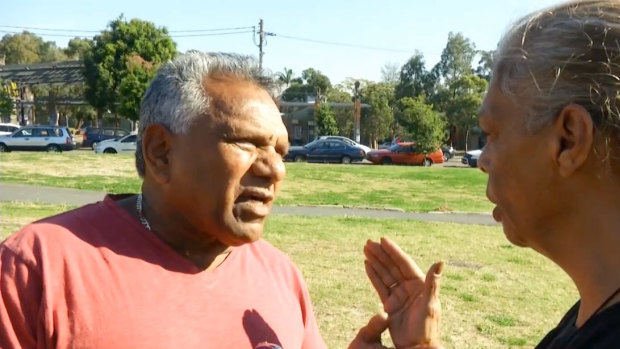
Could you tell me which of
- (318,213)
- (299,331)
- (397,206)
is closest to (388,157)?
(397,206)

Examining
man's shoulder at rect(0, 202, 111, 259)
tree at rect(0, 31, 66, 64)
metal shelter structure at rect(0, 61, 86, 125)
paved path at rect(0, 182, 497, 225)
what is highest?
tree at rect(0, 31, 66, 64)

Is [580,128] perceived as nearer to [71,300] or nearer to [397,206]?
[71,300]

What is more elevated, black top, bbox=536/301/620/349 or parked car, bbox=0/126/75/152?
black top, bbox=536/301/620/349

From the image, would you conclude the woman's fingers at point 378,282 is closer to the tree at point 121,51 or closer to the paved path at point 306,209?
the paved path at point 306,209

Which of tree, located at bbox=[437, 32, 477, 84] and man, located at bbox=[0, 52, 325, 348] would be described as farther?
tree, located at bbox=[437, 32, 477, 84]

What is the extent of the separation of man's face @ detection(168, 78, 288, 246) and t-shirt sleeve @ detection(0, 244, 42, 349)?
0.51 meters

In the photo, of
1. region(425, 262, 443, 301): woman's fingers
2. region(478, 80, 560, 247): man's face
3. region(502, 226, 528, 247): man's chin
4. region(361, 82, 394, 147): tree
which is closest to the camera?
region(478, 80, 560, 247): man's face

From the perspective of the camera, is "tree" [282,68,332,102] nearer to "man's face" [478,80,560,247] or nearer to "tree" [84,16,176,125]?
"tree" [84,16,176,125]

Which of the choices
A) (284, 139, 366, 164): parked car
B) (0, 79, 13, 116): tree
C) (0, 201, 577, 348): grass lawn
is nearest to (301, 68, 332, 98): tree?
(0, 79, 13, 116): tree

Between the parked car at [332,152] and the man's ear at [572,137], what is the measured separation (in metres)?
34.4

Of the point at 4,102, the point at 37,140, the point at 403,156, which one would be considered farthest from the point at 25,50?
the point at 403,156

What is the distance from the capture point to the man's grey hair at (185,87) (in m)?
2.15

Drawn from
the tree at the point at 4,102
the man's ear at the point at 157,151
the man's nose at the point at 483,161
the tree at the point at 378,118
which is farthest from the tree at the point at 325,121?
the man's nose at the point at 483,161

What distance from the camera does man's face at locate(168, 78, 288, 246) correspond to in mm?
2143
